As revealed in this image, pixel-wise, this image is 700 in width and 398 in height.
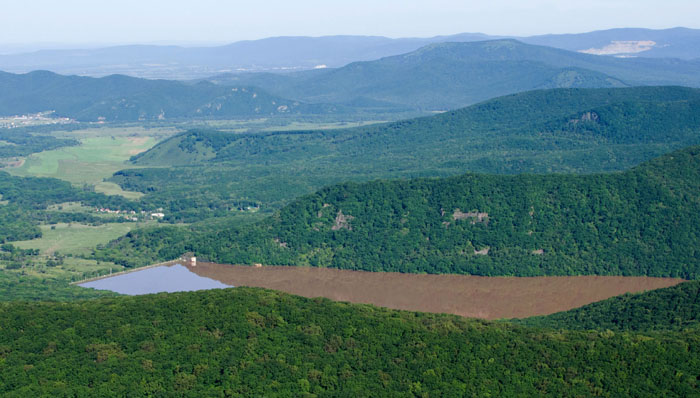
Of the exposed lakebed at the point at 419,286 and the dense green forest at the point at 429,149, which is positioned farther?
the dense green forest at the point at 429,149

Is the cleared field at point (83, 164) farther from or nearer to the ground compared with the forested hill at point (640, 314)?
nearer to the ground

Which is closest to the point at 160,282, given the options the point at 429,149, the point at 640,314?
the point at 640,314

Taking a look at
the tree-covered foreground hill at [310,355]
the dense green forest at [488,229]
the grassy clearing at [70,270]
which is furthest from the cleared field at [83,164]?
the tree-covered foreground hill at [310,355]

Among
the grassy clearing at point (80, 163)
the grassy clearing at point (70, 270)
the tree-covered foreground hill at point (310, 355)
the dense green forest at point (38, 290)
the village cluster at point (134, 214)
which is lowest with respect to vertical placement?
the grassy clearing at point (80, 163)

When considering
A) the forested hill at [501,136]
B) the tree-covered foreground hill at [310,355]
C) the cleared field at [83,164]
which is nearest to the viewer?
the tree-covered foreground hill at [310,355]

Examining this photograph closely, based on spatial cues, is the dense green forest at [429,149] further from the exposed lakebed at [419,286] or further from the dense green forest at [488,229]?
the exposed lakebed at [419,286]

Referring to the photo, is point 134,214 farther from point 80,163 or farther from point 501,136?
point 501,136
